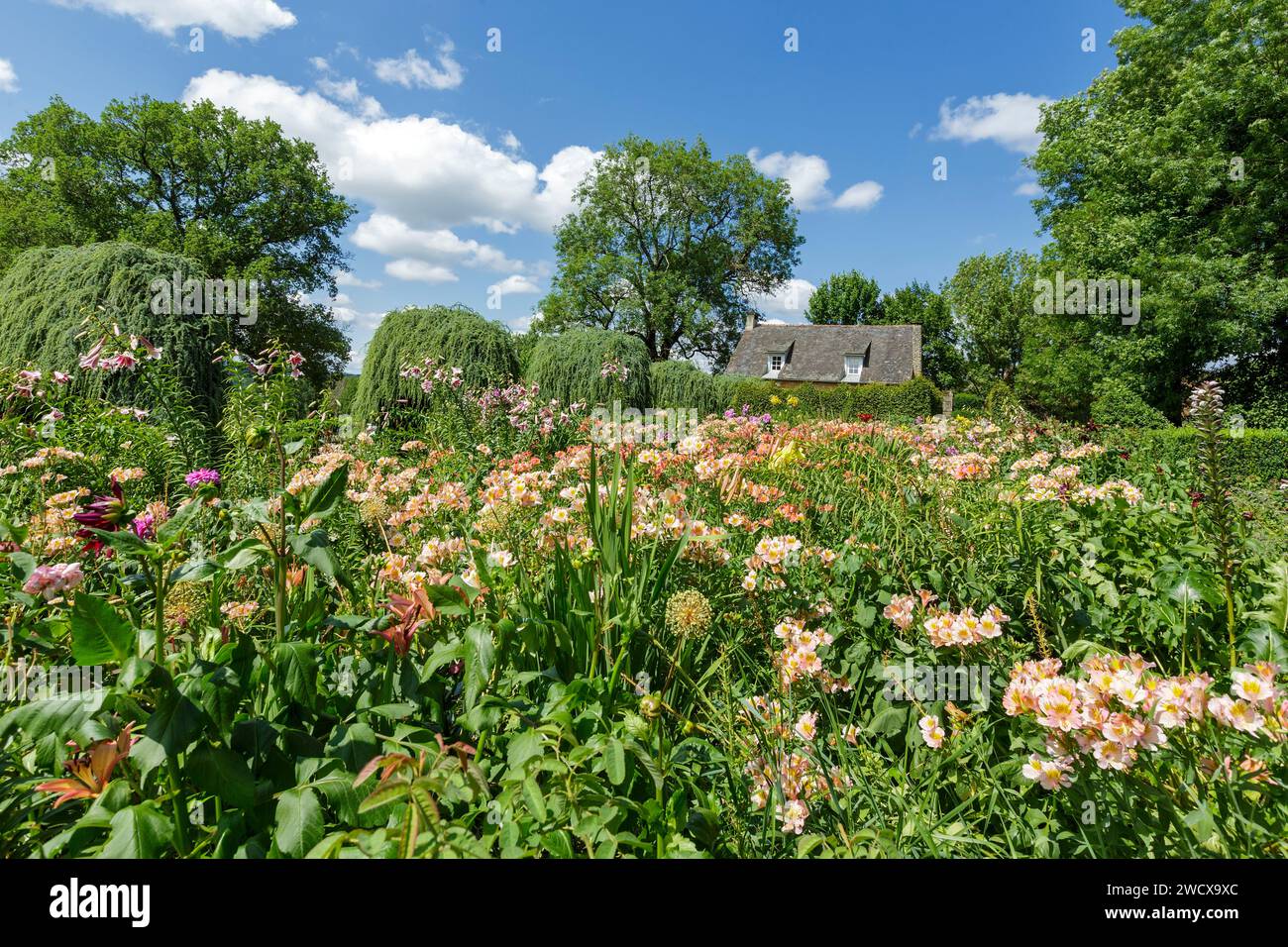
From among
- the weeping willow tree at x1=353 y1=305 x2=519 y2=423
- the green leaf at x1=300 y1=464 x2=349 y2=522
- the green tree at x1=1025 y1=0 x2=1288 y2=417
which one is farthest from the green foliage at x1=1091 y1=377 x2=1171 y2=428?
the green leaf at x1=300 y1=464 x2=349 y2=522

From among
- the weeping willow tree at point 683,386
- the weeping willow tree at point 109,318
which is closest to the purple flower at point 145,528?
the weeping willow tree at point 109,318

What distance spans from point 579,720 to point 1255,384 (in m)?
19.0

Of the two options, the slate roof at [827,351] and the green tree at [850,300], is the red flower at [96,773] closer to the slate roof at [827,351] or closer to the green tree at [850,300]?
the slate roof at [827,351]

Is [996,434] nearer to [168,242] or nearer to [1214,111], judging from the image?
[1214,111]

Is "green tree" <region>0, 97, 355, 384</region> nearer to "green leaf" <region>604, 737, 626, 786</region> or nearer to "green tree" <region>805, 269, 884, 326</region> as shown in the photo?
"green leaf" <region>604, 737, 626, 786</region>

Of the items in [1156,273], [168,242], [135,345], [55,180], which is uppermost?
[55,180]

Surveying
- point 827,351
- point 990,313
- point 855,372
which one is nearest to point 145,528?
point 855,372

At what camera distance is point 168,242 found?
21828 mm

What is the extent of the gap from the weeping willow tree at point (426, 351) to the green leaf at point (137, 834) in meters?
8.18

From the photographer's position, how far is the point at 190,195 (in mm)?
23594

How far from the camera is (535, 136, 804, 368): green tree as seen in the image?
31.9 meters

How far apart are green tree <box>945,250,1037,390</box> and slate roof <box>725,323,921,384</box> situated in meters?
4.16
